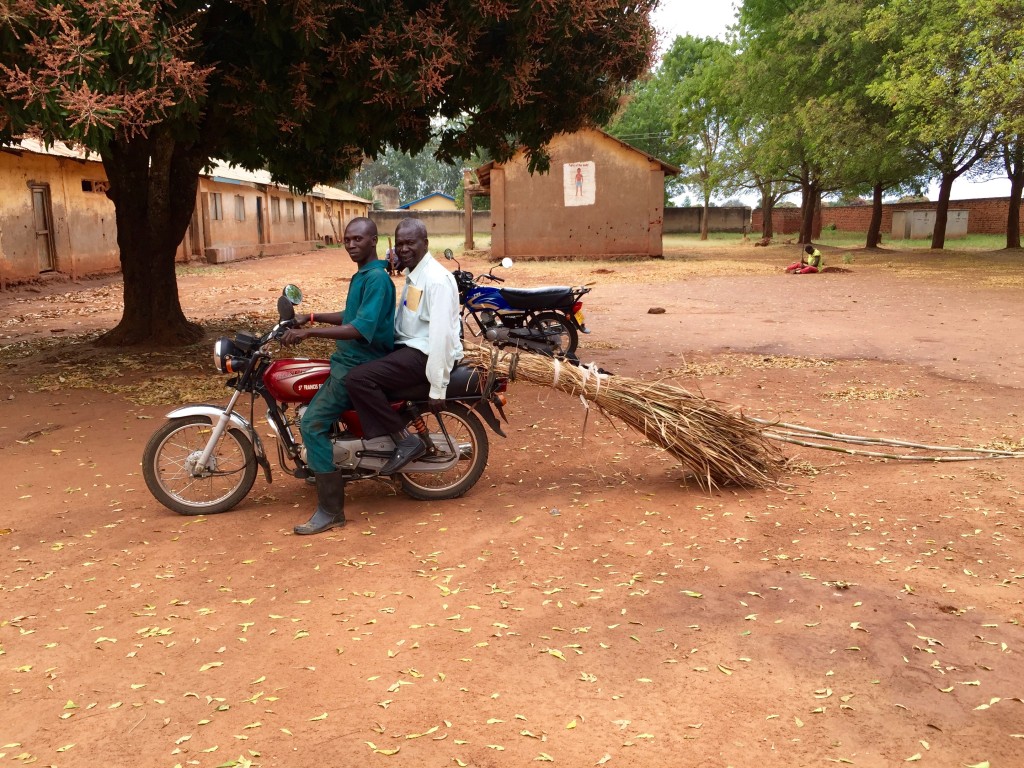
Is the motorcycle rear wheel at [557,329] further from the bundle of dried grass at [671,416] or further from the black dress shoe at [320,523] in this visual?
the black dress shoe at [320,523]

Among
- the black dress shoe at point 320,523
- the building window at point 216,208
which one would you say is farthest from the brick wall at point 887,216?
the black dress shoe at point 320,523

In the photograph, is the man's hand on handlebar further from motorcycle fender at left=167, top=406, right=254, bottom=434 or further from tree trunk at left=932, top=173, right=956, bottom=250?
tree trunk at left=932, top=173, right=956, bottom=250

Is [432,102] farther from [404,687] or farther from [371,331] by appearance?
[404,687]

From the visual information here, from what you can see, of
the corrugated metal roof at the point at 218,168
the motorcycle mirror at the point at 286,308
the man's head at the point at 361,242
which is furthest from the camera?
the corrugated metal roof at the point at 218,168

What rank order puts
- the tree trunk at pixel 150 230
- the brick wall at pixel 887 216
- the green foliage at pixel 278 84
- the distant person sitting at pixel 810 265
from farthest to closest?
the brick wall at pixel 887 216 < the distant person sitting at pixel 810 265 < the tree trunk at pixel 150 230 < the green foliage at pixel 278 84

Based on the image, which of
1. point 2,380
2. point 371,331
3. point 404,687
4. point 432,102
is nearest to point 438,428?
point 371,331

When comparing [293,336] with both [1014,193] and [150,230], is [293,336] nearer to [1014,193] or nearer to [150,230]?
[150,230]

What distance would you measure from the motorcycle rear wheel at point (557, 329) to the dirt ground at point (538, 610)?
2345mm

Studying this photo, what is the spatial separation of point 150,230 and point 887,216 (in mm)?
44186

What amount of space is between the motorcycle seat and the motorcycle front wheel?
4.70 metres

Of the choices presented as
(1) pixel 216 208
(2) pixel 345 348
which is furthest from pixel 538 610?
(1) pixel 216 208

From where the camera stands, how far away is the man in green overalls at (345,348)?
4125 mm

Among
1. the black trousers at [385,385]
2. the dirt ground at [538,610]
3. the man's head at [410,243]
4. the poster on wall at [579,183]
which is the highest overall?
the poster on wall at [579,183]

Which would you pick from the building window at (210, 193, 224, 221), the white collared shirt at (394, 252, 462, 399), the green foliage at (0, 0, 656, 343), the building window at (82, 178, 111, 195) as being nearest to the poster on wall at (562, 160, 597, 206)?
the building window at (210, 193, 224, 221)
